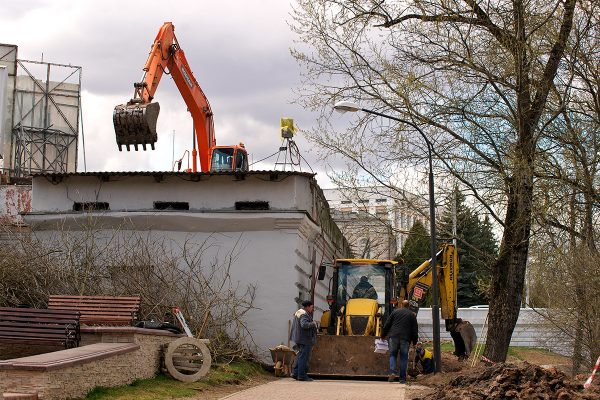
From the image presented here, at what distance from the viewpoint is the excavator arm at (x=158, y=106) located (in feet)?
77.9

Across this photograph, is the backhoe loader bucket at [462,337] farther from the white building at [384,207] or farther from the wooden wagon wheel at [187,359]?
the wooden wagon wheel at [187,359]

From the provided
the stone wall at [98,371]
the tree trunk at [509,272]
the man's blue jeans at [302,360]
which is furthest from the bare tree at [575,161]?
the stone wall at [98,371]

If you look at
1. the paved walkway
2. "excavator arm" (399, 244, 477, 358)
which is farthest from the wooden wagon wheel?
"excavator arm" (399, 244, 477, 358)

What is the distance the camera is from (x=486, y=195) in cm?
2164

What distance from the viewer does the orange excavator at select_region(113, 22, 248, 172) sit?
23.8 metres

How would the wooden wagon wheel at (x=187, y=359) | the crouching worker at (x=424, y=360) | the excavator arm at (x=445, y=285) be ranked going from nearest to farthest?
1. the wooden wagon wheel at (x=187, y=359)
2. the crouching worker at (x=424, y=360)
3. the excavator arm at (x=445, y=285)

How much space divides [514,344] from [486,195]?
27.5 meters

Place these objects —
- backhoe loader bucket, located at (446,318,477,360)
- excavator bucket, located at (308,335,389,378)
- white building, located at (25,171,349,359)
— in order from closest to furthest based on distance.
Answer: excavator bucket, located at (308,335,389,378), white building, located at (25,171,349,359), backhoe loader bucket, located at (446,318,477,360)

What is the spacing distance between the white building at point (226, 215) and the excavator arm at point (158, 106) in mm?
1485

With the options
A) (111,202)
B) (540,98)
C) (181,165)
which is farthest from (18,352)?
(181,165)

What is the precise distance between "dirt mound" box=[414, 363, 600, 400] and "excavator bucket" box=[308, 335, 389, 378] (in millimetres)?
6691

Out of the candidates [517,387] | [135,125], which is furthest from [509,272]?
[135,125]

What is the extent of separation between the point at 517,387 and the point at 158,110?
13801mm

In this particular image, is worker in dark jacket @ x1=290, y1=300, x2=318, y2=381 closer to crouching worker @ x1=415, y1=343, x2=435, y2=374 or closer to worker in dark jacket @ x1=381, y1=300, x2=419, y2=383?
worker in dark jacket @ x1=381, y1=300, x2=419, y2=383
